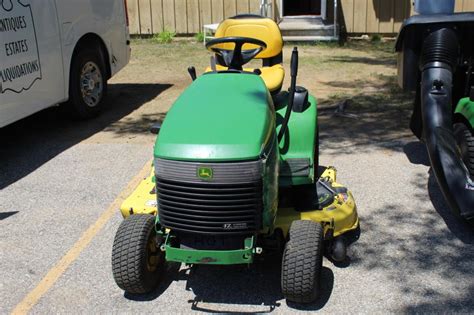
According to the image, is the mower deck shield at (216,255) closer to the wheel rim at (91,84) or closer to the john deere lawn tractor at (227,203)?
the john deere lawn tractor at (227,203)

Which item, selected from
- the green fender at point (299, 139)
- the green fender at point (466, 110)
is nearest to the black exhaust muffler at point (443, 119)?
the green fender at point (466, 110)

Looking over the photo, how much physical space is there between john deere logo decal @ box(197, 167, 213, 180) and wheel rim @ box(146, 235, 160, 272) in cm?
68

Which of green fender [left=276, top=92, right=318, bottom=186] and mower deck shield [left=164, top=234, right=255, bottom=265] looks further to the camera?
green fender [left=276, top=92, right=318, bottom=186]

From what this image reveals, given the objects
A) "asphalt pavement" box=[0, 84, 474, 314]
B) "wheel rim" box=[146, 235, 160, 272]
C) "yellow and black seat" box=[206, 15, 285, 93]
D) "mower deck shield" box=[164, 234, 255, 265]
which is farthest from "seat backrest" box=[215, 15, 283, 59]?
"mower deck shield" box=[164, 234, 255, 265]

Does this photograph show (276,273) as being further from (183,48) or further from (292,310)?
(183,48)

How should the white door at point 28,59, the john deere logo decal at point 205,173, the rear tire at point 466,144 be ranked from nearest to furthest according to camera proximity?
the john deere logo decal at point 205,173
the rear tire at point 466,144
the white door at point 28,59

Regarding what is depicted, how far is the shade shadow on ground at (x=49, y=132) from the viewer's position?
6578mm

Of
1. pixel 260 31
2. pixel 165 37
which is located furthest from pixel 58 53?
pixel 165 37

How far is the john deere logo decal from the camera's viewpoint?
132 inches

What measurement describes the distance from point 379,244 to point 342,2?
35.2 ft

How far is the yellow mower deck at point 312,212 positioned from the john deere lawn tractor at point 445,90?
Result: 75 centimetres

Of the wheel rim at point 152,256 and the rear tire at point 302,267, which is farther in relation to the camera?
the wheel rim at point 152,256

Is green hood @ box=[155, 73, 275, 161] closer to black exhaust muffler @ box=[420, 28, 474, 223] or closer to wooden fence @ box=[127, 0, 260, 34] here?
black exhaust muffler @ box=[420, 28, 474, 223]

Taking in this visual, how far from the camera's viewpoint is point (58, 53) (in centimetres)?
728
